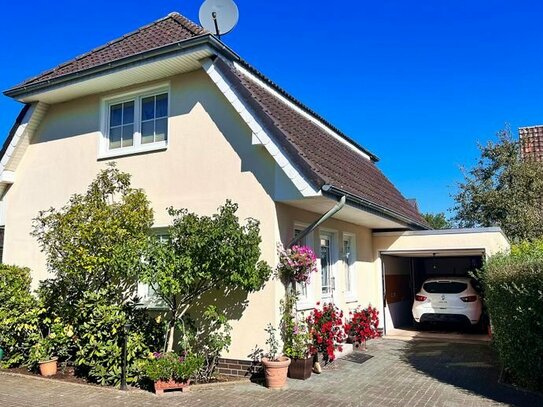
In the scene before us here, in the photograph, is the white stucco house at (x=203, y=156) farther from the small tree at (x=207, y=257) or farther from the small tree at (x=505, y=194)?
the small tree at (x=505, y=194)

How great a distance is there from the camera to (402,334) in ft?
46.8

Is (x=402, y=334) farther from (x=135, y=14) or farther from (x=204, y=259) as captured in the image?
(x=135, y=14)

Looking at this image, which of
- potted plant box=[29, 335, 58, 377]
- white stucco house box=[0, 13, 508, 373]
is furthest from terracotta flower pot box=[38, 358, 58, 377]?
white stucco house box=[0, 13, 508, 373]

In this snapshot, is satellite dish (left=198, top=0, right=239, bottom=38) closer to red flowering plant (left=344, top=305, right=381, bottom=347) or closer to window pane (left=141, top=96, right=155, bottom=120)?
window pane (left=141, top=96, right=155, bottom=120)

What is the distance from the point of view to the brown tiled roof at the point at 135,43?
1003 centimetres

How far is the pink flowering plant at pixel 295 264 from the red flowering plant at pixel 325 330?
0.99 meters

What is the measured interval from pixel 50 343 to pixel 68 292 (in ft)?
3.61

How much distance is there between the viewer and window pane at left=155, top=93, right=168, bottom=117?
33.6ft

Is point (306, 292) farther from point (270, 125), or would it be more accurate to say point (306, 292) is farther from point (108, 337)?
point (108, 337)

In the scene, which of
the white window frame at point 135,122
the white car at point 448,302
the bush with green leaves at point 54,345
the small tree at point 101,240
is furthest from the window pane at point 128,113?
Answer: the white car at point 448,302

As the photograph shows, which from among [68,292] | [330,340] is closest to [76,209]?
[68,292]

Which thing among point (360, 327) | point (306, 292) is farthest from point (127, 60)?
point (360, 327)

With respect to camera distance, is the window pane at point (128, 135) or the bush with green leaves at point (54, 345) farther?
the window pane at point (128, 135)

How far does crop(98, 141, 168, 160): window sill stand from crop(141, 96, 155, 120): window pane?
2.31ft
